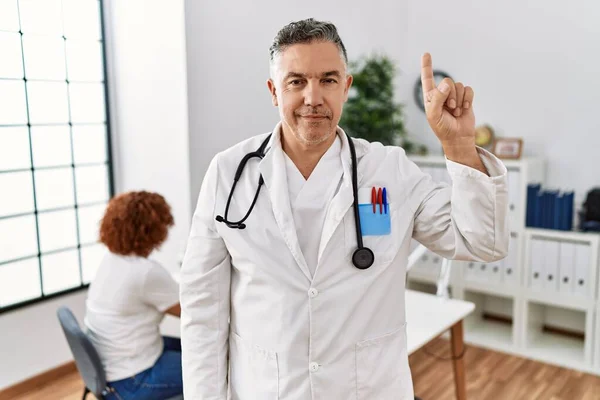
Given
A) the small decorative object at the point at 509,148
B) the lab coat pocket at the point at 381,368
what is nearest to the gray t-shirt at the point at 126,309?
the lab coat pocket at the point at 381,368

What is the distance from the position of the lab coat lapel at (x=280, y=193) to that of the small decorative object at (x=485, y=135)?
3.12 meters

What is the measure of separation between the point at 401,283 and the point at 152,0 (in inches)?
105

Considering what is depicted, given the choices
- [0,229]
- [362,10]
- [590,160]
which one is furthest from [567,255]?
[0,229]

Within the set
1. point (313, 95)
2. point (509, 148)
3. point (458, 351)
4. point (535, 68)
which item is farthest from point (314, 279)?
point (535, 68)

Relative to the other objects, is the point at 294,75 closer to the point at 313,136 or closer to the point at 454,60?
the point at 313,136

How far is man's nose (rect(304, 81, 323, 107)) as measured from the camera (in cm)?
129

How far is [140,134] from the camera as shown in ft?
12.1

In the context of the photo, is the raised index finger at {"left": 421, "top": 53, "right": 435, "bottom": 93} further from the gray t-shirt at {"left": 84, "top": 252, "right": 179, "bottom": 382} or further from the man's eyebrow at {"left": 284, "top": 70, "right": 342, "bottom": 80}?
the gray t-shirt at {"left": 84, "top": 252, "right": 179, "bottom": 382}

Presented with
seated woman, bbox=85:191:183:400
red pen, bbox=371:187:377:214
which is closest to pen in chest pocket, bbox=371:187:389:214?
red pen, bbox=371:187:377:214

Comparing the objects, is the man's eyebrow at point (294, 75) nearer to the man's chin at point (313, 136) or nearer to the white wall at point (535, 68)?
the man's chin at point (313, 136)

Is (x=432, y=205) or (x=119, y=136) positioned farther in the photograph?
(x=119, y=136)

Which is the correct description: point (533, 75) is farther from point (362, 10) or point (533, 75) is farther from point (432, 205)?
point (432, 205)

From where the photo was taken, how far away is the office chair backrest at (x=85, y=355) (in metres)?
2.13

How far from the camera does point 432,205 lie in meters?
1.35
